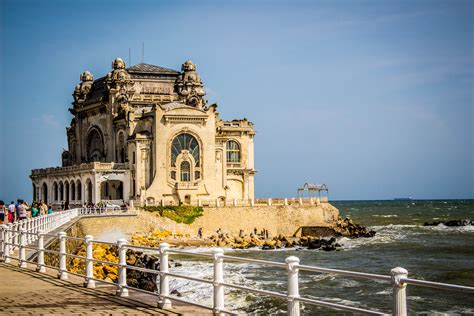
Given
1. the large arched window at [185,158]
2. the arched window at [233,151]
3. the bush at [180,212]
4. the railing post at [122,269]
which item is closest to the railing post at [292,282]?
the railing post at [122,269]

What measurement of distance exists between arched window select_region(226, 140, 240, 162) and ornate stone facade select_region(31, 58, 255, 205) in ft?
0.29

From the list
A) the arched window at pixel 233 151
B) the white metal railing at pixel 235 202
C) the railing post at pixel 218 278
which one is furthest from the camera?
the arched window at pixel 233 151

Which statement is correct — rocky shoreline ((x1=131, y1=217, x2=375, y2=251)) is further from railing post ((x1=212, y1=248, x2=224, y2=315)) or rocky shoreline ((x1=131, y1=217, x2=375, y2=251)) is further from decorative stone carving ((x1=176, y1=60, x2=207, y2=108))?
railing post ((x1=212, y1=248, x2=224, y2=315))

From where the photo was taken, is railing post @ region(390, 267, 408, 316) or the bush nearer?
railing post @ region(390, 267, 408, 316)

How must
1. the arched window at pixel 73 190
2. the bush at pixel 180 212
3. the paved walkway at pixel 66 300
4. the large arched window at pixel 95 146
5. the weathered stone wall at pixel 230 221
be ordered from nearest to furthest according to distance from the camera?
the paved walkway at pixel 66 300 → the weathered stone wall at pixel 230 221 → the bush at pixel 180 212 → the arched window at pixel 73 190 → the large arched window at pixel 95 146

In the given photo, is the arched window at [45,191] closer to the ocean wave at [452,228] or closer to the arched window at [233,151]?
the arched window at [233,151]

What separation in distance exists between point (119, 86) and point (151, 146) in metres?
8.07

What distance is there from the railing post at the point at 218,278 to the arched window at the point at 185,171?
4963cm

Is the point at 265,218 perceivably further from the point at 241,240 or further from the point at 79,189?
the point at 79,189

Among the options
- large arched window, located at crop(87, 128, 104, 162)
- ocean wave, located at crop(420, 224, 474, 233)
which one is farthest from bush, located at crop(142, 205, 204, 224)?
ocean wave, located at crop(420, 224, 474, 233)

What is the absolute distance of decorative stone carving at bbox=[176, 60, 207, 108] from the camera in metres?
65.7

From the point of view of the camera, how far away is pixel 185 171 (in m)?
61.0

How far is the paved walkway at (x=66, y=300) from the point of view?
1203 centimetres

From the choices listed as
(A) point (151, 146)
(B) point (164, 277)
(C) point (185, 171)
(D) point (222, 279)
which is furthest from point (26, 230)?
(C) point (185, 171)
